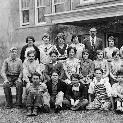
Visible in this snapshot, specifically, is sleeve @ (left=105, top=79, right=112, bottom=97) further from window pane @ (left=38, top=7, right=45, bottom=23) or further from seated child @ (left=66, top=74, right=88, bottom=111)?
window pane @ (left=38, top=7, right=45, bottom=23)

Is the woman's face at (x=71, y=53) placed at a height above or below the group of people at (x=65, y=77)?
above

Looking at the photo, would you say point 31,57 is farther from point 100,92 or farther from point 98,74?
point 100,92

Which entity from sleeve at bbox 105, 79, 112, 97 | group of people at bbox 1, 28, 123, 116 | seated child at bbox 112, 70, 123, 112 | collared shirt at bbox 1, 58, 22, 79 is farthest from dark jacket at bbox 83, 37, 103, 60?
collared shirt at bbox 1, 58, 22, 79

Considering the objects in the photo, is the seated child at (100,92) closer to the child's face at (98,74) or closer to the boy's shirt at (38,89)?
the child's face at (98,74)

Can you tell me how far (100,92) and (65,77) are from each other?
1.08 meters

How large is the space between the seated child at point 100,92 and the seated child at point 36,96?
1.10 metres

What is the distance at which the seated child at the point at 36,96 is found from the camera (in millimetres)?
8734

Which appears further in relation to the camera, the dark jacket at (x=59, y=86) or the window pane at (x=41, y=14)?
the window pane at (x=41, y=14)

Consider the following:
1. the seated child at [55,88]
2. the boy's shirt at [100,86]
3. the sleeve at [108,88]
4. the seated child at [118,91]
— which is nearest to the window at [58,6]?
the seated child at [55,88]

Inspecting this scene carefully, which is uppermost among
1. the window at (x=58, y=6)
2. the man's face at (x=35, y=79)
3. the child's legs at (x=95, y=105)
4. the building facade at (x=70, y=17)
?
the window at (x=58, y=6)

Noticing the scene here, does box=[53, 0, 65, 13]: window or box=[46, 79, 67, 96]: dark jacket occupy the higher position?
box=[53, 0, 65, 13]: window

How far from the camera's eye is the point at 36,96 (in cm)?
878

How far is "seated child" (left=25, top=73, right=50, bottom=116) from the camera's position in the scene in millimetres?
8734

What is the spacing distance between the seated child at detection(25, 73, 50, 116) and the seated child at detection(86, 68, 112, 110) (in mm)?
1104
